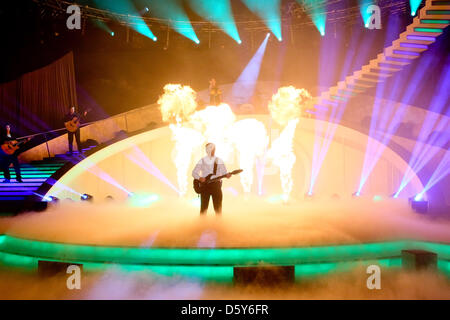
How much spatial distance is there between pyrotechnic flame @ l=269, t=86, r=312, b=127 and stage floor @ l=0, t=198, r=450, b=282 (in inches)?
236

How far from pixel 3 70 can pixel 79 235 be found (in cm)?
1232

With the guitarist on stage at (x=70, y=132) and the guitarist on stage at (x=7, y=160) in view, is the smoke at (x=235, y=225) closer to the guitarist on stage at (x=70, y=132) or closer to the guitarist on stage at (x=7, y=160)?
the guitarist on stage at (x=7, y=160)

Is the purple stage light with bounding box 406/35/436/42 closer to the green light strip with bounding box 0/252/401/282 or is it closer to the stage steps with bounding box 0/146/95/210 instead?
the green light strip with bounding box 0/252/401/282

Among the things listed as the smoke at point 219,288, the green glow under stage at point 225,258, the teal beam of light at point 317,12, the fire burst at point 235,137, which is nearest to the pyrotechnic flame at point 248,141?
the fire burst at point 235,137

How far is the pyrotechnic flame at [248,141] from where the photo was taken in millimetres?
14734

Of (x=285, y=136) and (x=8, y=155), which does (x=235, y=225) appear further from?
(x=8, y=155)

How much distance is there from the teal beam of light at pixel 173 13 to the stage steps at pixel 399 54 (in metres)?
7.79

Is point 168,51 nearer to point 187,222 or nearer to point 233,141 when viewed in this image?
point 233,141

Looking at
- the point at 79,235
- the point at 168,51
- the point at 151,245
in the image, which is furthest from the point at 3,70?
the point at 151,245

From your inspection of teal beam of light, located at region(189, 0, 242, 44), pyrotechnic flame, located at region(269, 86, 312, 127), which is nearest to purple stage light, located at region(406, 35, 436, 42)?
pyrotechnic flame, located at region(269, 86, 312, 127)

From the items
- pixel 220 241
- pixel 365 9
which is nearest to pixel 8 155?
pixel 220 241

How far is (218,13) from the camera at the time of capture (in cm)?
1962

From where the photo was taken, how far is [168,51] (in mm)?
19906

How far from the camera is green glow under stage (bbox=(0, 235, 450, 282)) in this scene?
5738 mm
